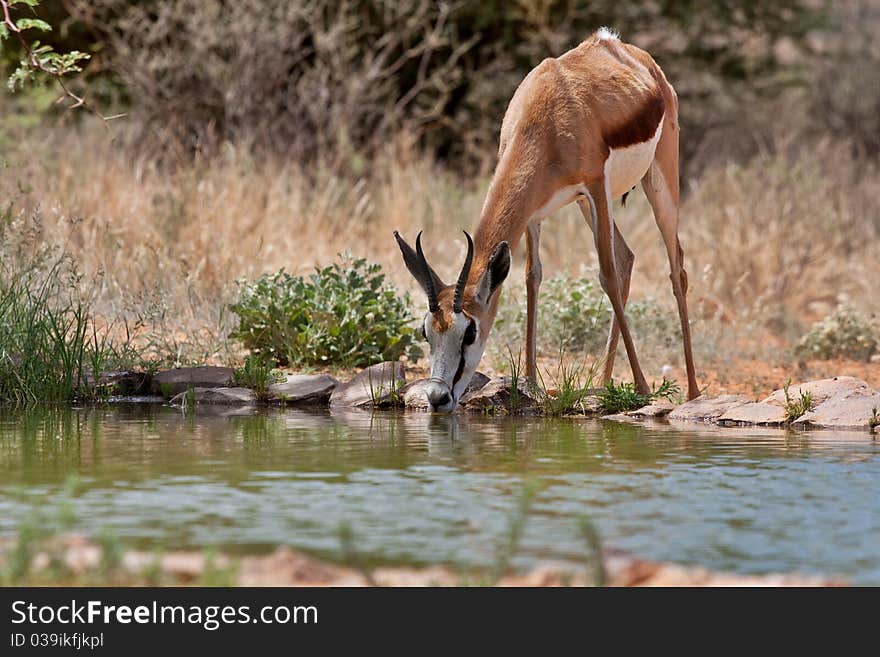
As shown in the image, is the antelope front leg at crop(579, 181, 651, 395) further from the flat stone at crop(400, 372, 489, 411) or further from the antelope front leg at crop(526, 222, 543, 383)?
the flat stone at crop(400, 372, 489, 411)

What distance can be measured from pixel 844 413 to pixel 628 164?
2.34 m

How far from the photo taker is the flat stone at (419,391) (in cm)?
962

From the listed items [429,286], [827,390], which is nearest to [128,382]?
[429,286]

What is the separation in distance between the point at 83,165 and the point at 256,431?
28.6 feet

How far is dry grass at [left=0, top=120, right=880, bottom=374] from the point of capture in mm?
13172

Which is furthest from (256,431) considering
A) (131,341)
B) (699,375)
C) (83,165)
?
(83,165)

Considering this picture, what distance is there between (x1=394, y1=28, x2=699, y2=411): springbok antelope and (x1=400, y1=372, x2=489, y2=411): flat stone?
0.40m

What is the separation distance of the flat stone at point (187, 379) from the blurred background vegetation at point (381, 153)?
2.28ft

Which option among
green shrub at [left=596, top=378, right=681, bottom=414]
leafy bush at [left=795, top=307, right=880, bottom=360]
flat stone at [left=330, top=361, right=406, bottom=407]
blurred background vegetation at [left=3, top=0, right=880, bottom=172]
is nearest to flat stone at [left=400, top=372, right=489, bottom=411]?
flat stone at [left=330, top=361, right=406, bottom=407]

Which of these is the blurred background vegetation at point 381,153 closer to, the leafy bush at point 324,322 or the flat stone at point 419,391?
the leafy bush at point 324,322

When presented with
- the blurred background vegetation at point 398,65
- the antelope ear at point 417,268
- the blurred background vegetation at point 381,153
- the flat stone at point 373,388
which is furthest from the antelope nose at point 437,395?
the blurred background vegetation at point 398,65

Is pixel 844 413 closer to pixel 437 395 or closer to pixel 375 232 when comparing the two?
pixel 437 395

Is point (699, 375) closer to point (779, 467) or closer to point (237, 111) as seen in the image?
point (779, 467)
